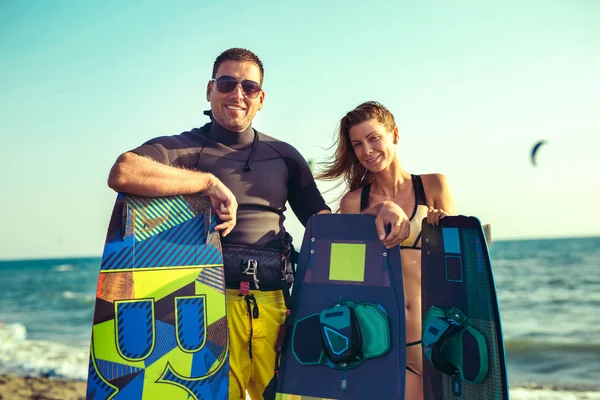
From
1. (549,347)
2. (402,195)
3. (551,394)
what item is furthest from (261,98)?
(549,347)

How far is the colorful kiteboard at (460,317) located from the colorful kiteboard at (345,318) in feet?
0.63

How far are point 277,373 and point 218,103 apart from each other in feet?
5.03

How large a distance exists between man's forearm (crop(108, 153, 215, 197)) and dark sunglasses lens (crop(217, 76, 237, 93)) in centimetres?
53

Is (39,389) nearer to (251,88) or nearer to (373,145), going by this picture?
(251,88)

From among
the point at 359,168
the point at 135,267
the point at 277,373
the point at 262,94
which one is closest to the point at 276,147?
the point at 262,94

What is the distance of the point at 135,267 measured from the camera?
286 centimetres

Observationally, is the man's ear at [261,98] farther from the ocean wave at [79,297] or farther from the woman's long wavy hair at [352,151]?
the ocean wave at [79,297]

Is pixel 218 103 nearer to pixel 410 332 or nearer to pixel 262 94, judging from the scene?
pixel 262 94

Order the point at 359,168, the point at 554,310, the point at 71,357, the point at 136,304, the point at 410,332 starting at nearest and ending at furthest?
the point at 136,304 < the point at 410,332 < the point at 359,168 < the point at 71,357 < the point at 554,310

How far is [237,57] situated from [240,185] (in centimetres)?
74

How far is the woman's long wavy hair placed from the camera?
123 inches

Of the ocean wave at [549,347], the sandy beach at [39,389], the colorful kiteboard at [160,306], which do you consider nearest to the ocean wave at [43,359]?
the sandy beach at [39,389]

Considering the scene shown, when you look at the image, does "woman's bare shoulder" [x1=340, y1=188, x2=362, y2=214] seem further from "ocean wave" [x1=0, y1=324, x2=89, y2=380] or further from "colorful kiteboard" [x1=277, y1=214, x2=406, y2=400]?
"ocean wave" [x1=0, y1=324, x2=89, y2=380]

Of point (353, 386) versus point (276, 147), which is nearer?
point (353, 386)
